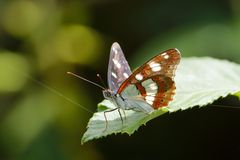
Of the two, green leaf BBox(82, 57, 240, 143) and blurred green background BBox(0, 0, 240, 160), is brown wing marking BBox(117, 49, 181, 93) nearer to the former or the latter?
green leaf BBox(82, 57, 240, 143)

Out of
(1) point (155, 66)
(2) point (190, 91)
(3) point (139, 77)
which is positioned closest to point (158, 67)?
(1) point (155, 66)

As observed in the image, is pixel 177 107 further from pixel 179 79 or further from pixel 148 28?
pixel 148 28

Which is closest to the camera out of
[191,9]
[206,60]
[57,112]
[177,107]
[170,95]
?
[177,107]

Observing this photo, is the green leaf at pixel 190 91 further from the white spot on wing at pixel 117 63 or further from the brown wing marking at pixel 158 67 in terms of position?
the white spot on wing at pixel 117 63

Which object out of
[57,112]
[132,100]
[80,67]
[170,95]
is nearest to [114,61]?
[132,100]

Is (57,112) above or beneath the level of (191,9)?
beneath

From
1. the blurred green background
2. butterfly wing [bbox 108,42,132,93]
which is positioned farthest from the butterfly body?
the blurred green background

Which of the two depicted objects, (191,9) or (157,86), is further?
(191,9)

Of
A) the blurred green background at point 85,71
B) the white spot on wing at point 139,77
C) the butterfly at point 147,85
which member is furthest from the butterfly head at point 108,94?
the blurred green background at point 85,71
